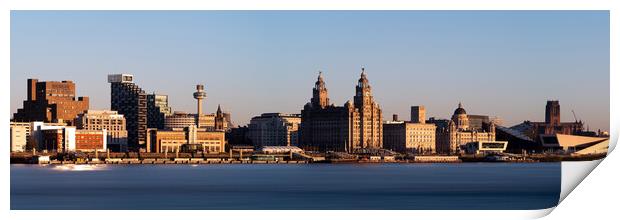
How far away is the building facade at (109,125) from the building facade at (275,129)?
4603mm

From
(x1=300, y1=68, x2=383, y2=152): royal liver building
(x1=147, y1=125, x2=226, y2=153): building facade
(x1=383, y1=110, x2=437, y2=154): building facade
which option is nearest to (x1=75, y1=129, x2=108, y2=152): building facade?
(x1=147, y1=125, x2=226, y2=153): building facade

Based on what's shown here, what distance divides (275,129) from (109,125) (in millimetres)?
6507

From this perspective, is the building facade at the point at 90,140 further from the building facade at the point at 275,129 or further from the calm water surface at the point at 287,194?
the calm water surface at the point at 287,194

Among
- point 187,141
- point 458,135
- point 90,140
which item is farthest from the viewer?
point 458,135

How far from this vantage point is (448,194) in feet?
60.5

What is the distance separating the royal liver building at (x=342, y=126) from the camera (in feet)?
124

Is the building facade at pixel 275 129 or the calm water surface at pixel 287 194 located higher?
the building facade at pixel 275 129

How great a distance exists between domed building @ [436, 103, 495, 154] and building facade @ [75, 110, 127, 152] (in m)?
10.9

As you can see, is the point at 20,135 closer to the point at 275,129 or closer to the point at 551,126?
the point at 275,129

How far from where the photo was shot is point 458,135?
46594 millimetres
